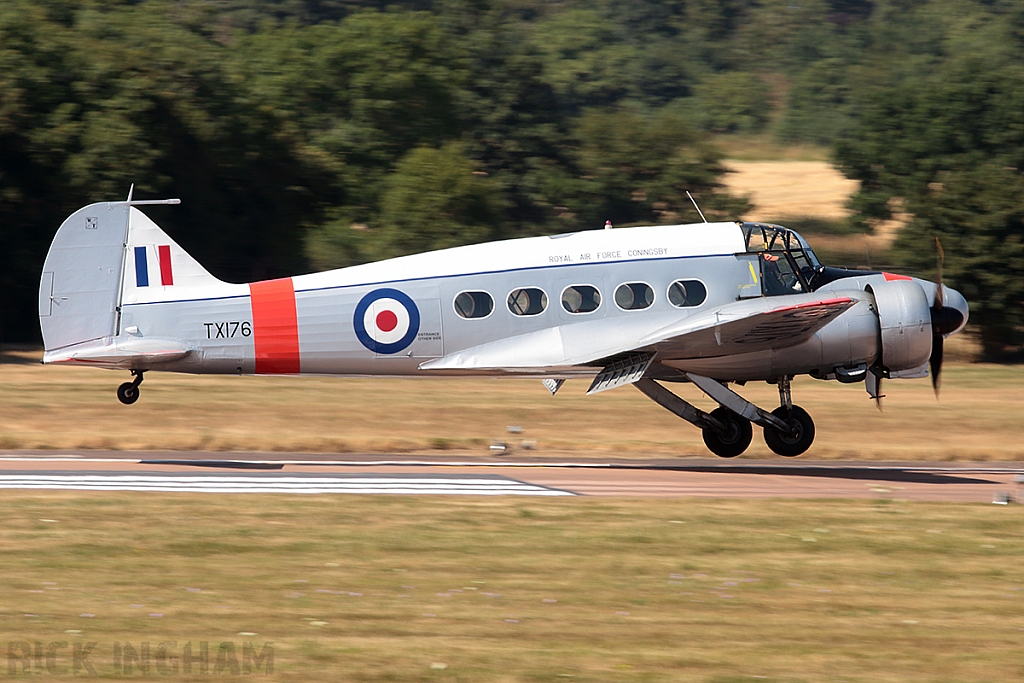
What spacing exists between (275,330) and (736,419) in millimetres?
7418

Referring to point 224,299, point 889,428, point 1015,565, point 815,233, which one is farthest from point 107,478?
point 815,233

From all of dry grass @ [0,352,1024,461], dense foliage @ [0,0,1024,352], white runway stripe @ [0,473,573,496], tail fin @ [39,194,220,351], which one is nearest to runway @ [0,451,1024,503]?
white runway stripe @ [0,473,573,496]

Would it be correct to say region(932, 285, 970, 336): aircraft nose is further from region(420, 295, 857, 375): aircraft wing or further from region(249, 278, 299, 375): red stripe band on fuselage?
region(249, 278, 299, 375): red stripe band on fuselage

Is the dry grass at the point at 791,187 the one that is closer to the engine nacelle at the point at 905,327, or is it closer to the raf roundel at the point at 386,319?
the engine nacelle at the point at 905,327

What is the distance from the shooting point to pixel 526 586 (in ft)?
37.4

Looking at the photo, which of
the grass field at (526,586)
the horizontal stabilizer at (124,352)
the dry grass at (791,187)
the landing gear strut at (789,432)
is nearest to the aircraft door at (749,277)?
the landing gear strut at (789,432)

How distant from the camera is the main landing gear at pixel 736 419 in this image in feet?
62.0

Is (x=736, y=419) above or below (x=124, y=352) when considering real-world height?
below

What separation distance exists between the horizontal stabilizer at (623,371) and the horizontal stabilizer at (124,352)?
606 centimetres

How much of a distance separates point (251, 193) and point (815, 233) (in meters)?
24.6

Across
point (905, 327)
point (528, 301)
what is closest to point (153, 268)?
point (528, 301)

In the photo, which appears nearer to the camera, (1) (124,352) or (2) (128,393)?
(1) (124,352)

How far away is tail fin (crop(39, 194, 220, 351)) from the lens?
17.6 metres

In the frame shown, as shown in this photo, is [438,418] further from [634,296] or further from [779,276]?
[779,276]
